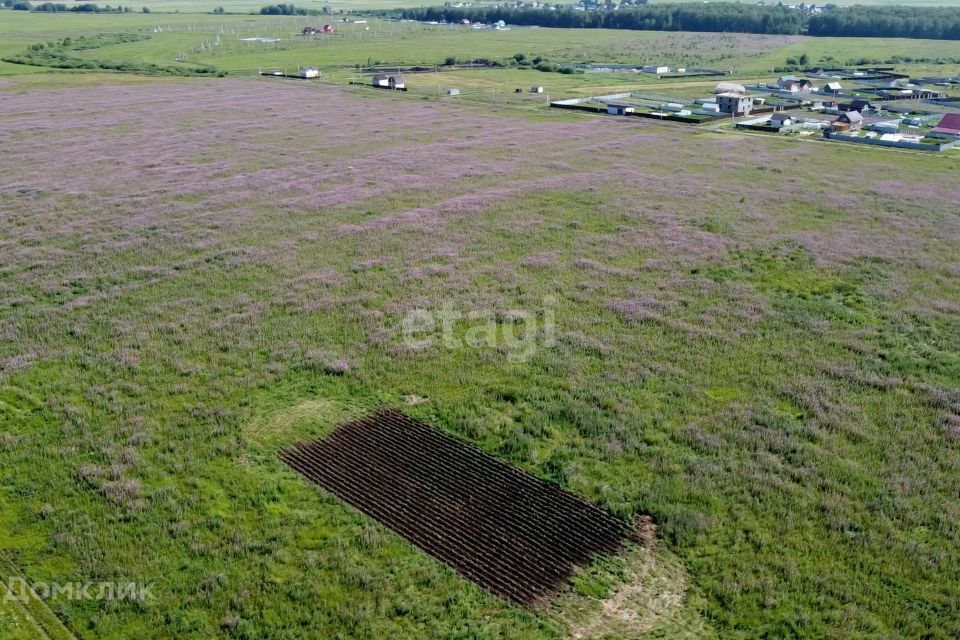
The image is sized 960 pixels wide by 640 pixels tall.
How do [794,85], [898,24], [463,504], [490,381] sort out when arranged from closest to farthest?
[463,504]
[490,381]
[794,85]
[898,24]

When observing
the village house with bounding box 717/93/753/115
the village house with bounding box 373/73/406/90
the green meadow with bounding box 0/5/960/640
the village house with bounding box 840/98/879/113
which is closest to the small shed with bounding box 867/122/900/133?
the village house with bounding box 840/98/879/113

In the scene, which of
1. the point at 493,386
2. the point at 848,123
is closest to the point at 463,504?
the point at 493,386

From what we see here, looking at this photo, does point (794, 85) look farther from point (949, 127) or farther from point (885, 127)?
point (949, 127)

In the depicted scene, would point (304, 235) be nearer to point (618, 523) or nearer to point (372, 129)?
point (618, 523)

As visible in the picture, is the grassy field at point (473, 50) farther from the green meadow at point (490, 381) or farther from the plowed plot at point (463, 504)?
the plowed plot at point (463, 504)

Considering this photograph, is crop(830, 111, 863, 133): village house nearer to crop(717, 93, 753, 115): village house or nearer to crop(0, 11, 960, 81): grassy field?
crop(717, 93, 753, 115): village house

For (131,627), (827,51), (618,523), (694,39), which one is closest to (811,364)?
(618,523)
